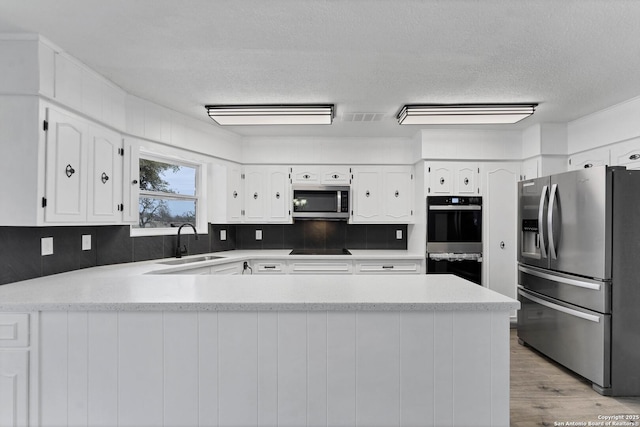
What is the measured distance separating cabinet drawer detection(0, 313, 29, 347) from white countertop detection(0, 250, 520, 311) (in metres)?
0.04

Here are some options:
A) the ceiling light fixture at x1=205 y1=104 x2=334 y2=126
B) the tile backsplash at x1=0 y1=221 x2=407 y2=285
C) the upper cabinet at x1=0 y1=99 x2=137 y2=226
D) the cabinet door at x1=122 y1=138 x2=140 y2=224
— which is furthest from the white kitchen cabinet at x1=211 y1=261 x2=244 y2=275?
the ceiling light fixture at x1=205 y1=104 x2=334 y2=126

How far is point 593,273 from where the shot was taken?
254cm

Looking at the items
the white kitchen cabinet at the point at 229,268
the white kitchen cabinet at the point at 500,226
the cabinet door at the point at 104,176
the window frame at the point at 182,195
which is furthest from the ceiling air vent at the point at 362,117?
the cabinet door at the point at 104,176

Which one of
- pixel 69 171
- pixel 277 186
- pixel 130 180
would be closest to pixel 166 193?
pixel 130 180

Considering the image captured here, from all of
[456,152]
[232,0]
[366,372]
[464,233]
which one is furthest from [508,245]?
[232,0]

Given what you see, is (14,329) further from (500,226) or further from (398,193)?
(500,226)

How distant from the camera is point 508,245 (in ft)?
13.0

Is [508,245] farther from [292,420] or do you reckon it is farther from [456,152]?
[292,420]

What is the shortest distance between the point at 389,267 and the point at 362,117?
175 centimetres

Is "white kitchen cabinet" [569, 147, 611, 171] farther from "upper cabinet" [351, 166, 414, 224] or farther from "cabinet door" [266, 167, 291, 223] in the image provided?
"cabinet door" [266, 167, 291, 223]

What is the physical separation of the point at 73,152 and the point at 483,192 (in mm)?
3950

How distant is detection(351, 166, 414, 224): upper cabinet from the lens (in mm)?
4367

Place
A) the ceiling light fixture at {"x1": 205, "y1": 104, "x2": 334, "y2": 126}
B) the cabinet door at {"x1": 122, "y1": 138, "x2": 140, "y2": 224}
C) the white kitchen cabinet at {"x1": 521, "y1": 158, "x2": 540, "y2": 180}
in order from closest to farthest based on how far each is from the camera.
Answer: the cabinet door at {"x1": 122, "y1": 138, "x2": 140, "y2": 224} → the ceiling light fixture at {"x1": 205, "y1": 104, "x2": 334, "y2": 126} → the white kitchen cabinet at {"x1": 521, "y1": 158, "x2": 540, "y2": 180}

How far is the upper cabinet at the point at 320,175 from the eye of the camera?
435 centimetres
